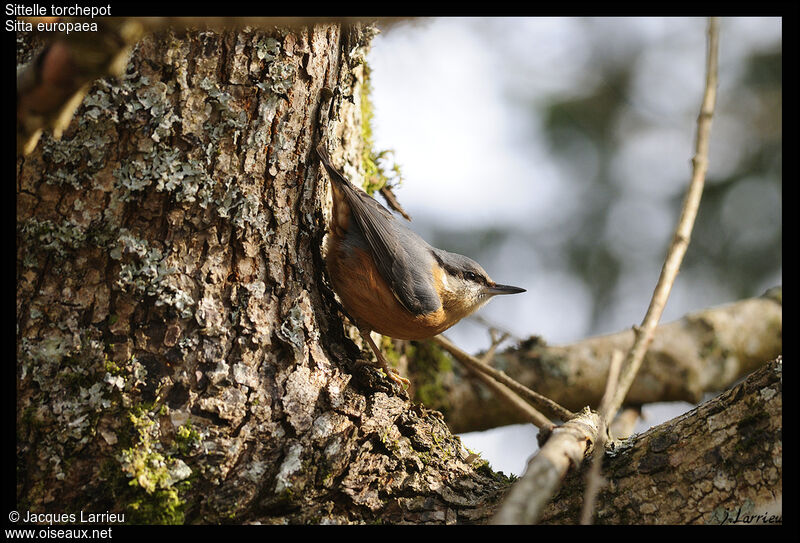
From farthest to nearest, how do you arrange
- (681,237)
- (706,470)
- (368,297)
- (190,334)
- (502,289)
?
(502,289) < (368,297) < (681,237) < (190,334) < (706,470)

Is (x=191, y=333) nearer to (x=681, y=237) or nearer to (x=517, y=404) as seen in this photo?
(x=517, y=404)

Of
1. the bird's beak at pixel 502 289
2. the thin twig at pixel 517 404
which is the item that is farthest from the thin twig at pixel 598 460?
the bird's beak at pixel 502 289

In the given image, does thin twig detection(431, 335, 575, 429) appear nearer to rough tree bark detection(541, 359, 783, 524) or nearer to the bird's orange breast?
the bird's orange breast

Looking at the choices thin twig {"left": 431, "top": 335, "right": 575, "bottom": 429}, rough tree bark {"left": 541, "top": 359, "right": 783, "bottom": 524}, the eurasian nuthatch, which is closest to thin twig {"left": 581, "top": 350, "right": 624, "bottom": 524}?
rough tree bark {"left": 541, "top": 359, "right": 783, "bottom": 524}

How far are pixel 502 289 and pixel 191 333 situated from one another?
7.24 feet

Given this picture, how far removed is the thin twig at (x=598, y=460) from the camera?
1.41m

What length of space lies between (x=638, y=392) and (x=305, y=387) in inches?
93.1

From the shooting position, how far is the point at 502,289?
3.76 meters

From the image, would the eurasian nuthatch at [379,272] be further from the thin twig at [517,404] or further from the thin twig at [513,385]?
the thin twig at [517,404]

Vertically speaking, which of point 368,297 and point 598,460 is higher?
point 368,297

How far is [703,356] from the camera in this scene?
3.71 m

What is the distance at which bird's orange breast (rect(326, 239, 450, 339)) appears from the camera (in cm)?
277

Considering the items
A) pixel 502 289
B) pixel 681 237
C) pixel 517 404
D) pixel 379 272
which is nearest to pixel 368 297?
pixel 379 272
